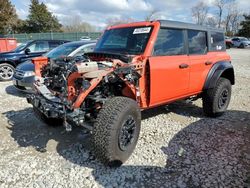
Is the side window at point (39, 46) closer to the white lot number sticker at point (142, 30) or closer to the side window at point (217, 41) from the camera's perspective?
the white lot number sticker at point (142, 30)

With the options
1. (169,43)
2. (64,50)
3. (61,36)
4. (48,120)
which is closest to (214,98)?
(169,43)

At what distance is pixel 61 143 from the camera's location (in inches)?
171

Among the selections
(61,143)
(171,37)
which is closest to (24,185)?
(61,143)

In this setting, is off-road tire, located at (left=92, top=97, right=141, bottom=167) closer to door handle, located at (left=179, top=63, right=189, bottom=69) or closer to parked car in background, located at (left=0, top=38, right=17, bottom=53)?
door handle, located at (left=179, top=63, right=189, bottom=69)

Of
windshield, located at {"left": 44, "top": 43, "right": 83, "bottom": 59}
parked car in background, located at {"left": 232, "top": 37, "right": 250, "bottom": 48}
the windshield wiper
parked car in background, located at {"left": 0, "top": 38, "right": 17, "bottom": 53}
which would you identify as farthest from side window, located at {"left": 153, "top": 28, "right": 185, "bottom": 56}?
parked car in background, located at {"left": 232, "top": 37, "right": 250, "bottom": 48}

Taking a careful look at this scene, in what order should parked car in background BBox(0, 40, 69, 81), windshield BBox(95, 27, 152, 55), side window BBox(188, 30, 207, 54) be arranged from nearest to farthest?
1. windshield BBox(95, 27, 152, 55)
2. side window BBox(188, 30, 207, 54)
3. parked car in background BBox(0, 40, 69, 81)

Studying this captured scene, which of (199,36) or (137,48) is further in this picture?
(199,36)

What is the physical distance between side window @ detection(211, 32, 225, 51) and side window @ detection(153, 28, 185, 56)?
1.15m

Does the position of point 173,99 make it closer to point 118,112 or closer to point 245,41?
point 118,112

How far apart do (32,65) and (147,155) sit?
15.1 ft

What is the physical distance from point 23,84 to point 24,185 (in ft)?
13.6

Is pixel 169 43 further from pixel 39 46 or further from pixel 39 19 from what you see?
pixel 39 19

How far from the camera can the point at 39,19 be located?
49.4 metres

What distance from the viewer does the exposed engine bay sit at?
3318 millimetres
